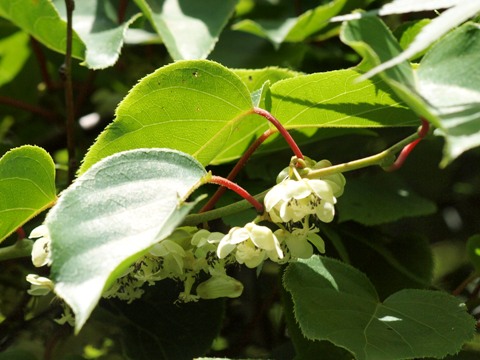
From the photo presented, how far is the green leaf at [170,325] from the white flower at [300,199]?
13.2 inches

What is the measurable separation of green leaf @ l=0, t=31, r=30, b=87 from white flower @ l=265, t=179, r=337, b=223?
2.86ft

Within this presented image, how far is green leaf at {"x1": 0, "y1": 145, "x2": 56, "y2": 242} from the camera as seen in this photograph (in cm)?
83

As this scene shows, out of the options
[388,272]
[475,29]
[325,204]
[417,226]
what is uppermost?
[475,29]

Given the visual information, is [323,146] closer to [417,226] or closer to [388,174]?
[388,174]

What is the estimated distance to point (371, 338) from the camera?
2.65 feet

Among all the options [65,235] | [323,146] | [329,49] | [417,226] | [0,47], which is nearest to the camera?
[65,235]

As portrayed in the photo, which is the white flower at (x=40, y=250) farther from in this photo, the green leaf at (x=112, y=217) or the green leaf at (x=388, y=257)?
the green leaf at (x=388, y=257)

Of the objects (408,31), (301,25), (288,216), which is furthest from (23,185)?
(301,25)

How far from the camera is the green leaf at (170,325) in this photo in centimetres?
108

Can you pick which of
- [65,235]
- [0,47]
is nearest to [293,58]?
[0,47]

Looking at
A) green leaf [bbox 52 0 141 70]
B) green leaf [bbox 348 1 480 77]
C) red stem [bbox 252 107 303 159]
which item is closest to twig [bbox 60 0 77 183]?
green leaf [bbox 52 0 141 70]

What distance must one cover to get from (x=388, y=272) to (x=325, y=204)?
44 centimetres

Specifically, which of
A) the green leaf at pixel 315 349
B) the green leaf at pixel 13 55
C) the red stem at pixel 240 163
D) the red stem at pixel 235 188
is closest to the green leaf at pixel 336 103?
the red stem at pixel 240 163

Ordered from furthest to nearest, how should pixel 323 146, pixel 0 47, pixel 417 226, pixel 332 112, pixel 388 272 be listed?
pixel 417 226, pixel 0 47, pixel 323 146, pixel 388 272, pixel 332 112
